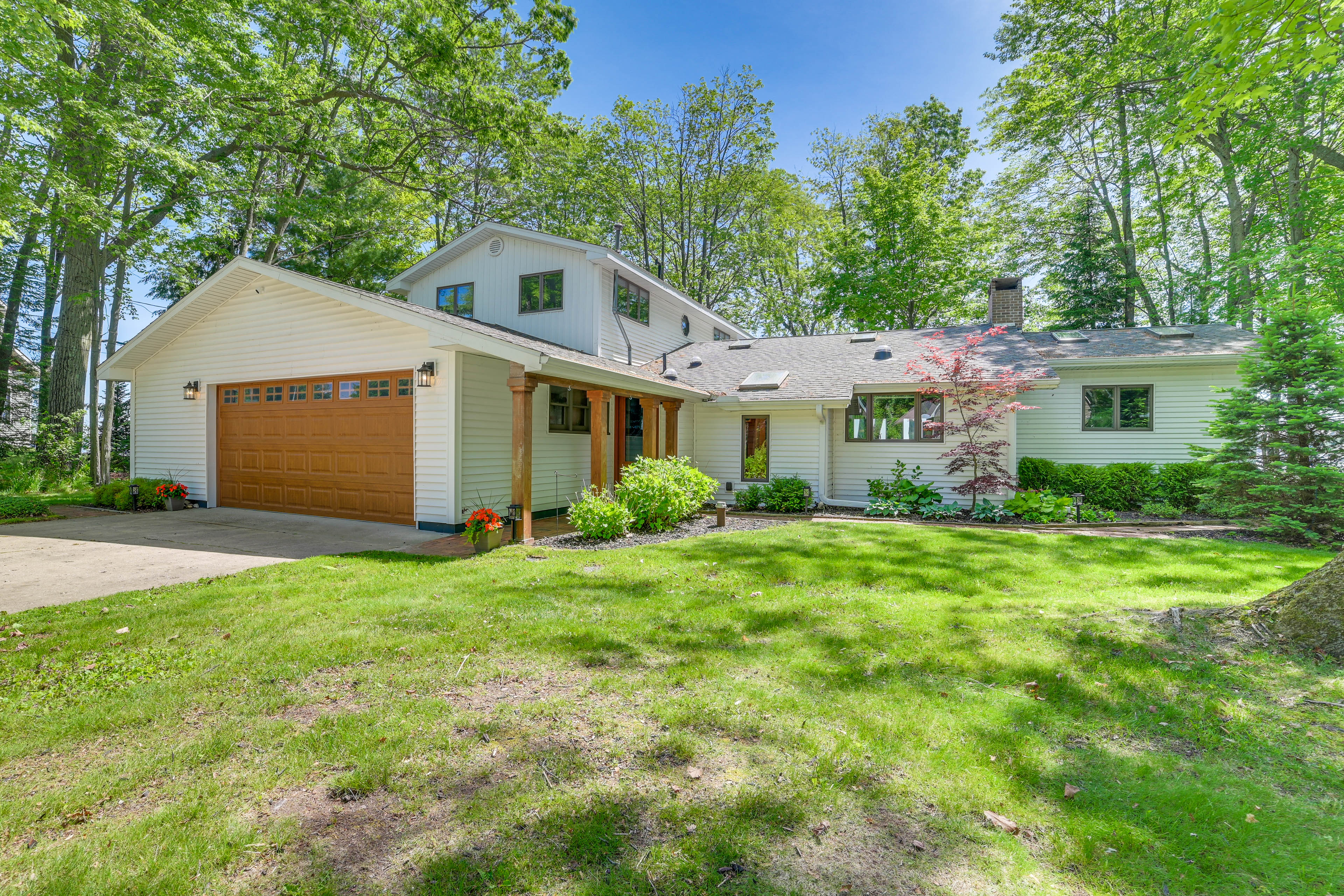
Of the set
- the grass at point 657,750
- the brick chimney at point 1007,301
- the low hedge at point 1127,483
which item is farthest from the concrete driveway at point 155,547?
the brick chimney at point 1007,301

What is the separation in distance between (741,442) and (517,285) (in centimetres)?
641

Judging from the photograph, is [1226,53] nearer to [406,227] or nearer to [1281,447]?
[1281,447]

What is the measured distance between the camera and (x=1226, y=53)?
4.56m

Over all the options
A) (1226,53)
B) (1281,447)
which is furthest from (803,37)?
(1281,447)

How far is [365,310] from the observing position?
9.23 m

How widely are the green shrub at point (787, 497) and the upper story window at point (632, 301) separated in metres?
5.40

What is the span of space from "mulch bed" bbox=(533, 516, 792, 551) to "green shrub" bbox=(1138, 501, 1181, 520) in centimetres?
719

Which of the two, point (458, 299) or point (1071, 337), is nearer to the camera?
point (458, 299)

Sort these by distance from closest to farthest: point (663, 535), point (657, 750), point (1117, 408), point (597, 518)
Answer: point (657, 750) < point (597, 518) < point (663, 535) < point (1117, 408)

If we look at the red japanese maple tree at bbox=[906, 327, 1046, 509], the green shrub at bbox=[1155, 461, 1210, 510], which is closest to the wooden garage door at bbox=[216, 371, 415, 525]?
the red japanese maple tree at bbox=[906, 327, 1046, 509]

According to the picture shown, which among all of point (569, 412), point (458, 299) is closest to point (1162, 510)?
point (569, 412)

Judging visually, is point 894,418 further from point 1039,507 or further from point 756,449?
point 1039,507

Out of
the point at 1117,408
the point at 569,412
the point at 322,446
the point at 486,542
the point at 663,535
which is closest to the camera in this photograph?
the point at 486,542

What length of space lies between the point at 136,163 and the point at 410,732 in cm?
1553
